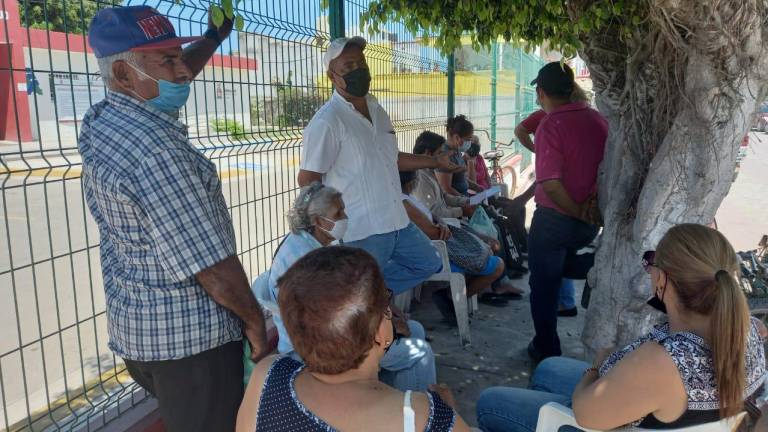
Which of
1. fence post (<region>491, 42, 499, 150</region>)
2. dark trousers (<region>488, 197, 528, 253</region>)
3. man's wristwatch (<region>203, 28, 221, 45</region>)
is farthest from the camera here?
fence post (<region>491, 42, 499, 150</region>)

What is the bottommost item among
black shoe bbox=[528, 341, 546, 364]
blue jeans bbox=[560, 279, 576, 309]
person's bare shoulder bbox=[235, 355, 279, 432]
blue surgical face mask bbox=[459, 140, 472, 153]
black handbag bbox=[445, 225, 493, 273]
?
black shoe bbox=[528, 341, 546, 364]

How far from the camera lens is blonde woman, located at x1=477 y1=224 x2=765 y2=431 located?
1.62m

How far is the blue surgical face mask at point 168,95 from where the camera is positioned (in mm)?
1898

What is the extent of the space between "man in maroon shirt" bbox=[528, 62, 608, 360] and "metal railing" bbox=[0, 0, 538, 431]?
981 millimetres

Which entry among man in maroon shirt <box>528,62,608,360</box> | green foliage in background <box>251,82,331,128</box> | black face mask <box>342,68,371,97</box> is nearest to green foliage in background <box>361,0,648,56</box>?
black face mask <box>342,68,371,97</box>

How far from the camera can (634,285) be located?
2.85 meters

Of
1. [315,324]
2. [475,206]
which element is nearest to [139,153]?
[315,324]

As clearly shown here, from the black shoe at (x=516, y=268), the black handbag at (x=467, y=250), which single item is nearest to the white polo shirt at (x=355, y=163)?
the black handbag at (x=467, y=250)

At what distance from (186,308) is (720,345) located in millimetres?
1527

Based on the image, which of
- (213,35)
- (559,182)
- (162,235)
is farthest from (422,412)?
(559,182)

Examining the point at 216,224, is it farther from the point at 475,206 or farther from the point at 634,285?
the point at 475,206

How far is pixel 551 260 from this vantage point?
3.64m

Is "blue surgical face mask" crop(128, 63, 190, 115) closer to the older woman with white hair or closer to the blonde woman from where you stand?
the older woman with white hair

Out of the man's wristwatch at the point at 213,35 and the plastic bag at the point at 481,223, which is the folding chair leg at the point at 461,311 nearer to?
the plastic bag at the point at 481,223
